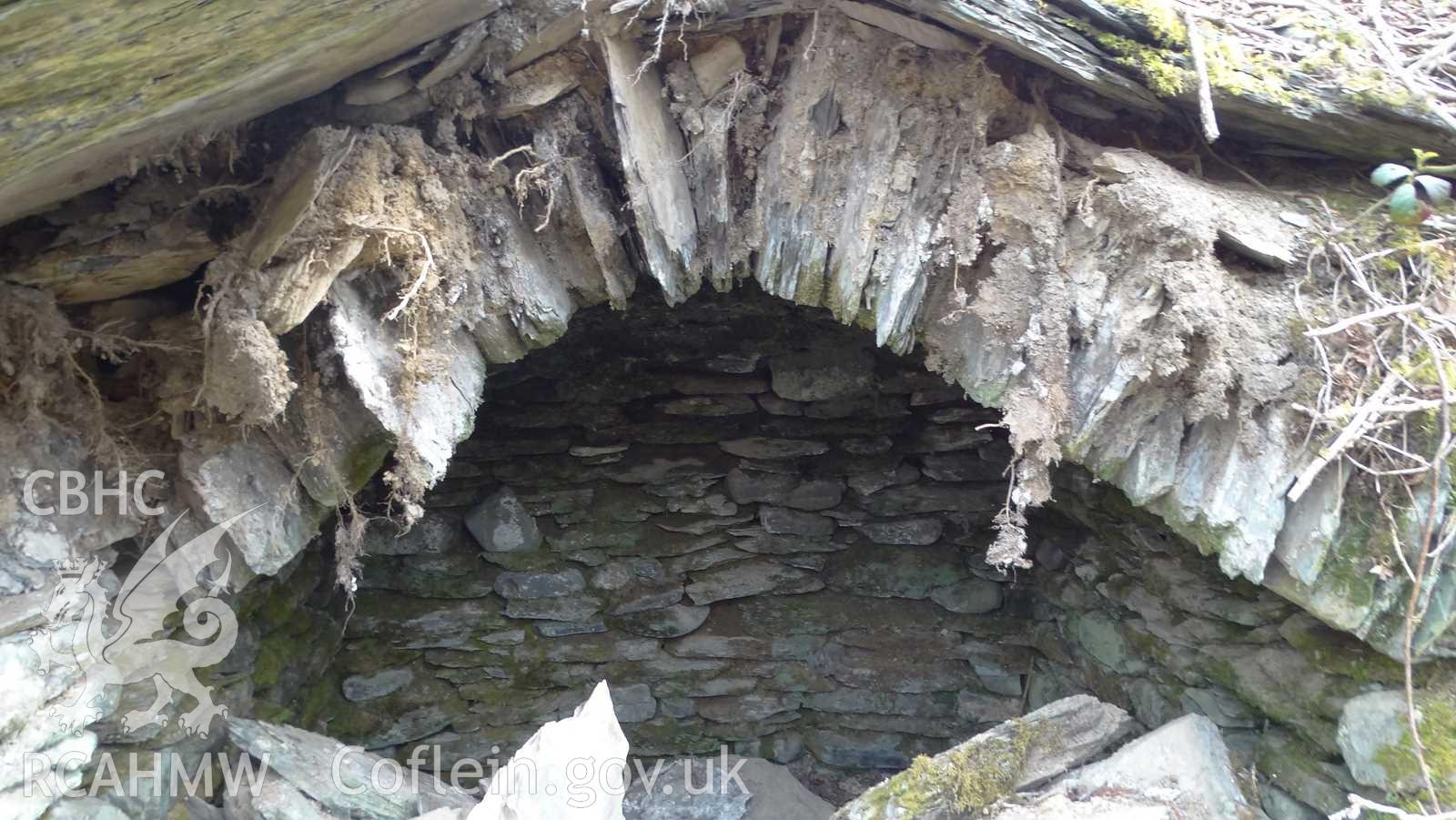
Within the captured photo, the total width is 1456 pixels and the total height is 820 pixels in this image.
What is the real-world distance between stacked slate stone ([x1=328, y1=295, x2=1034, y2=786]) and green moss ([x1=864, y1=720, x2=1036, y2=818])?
125cm

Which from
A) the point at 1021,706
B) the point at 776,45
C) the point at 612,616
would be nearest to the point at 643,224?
the point at 776,45

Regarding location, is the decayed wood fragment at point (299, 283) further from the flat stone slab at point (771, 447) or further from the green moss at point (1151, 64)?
the flat stone slab at point (771, 447)

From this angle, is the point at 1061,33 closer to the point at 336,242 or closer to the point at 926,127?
the point at 926,127

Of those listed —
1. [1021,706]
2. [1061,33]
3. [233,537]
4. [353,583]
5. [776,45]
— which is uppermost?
[776,45]

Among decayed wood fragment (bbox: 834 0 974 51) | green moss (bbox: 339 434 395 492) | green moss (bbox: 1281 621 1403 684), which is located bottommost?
green moss (bbox: 1281 621 1403 684)

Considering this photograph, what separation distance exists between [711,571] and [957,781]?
1.52m

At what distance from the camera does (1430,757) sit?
1.54m

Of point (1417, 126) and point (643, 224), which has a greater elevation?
point (643, 224)

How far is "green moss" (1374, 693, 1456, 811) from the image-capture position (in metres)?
1.52

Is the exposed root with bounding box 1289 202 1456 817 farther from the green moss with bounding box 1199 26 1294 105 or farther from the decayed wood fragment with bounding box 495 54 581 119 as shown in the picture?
the decayed wood fragment with bounding box 495 54 581 119

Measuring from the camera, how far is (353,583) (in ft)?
5.71

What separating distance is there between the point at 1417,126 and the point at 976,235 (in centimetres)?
77

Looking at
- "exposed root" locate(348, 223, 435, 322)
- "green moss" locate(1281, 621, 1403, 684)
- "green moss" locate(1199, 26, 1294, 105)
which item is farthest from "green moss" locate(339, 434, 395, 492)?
"green moss" locate(1281, 621, 1403, 684)

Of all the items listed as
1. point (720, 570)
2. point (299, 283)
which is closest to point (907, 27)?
point (299, 283)
